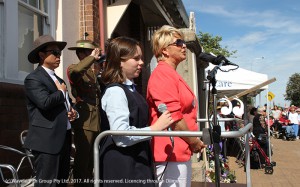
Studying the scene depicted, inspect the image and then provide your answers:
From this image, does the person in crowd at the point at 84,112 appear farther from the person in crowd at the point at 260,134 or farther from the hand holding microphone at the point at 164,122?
the person in crowd at the point at 260,134

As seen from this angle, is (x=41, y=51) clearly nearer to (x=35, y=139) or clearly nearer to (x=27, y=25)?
(x=35, y=139)

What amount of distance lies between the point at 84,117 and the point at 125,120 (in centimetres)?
161

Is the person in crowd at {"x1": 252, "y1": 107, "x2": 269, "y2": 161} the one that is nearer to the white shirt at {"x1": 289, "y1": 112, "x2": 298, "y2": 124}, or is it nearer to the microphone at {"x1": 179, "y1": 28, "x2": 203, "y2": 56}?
the microphone at {"x1": 179, "y1": 28, "x2": 203, "y2": 56}

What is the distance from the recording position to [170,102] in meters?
2.25

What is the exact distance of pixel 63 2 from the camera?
4.98m

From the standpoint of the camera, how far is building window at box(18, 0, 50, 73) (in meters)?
4.13

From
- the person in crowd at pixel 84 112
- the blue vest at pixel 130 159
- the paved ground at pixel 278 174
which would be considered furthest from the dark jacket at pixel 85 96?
the paved ground at pixel 278 174

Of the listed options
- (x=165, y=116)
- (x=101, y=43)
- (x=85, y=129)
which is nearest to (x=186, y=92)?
(x=165, y=116)

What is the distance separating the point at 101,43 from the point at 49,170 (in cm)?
311

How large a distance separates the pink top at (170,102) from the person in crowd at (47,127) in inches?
30.9

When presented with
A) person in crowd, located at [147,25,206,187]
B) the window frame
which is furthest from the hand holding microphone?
the window frame

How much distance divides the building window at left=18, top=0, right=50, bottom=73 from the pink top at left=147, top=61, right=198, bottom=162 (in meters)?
2.34

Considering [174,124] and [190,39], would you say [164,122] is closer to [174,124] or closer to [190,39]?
[174,124]

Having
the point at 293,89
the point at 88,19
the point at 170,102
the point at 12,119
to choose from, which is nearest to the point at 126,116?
the point at 170,102
